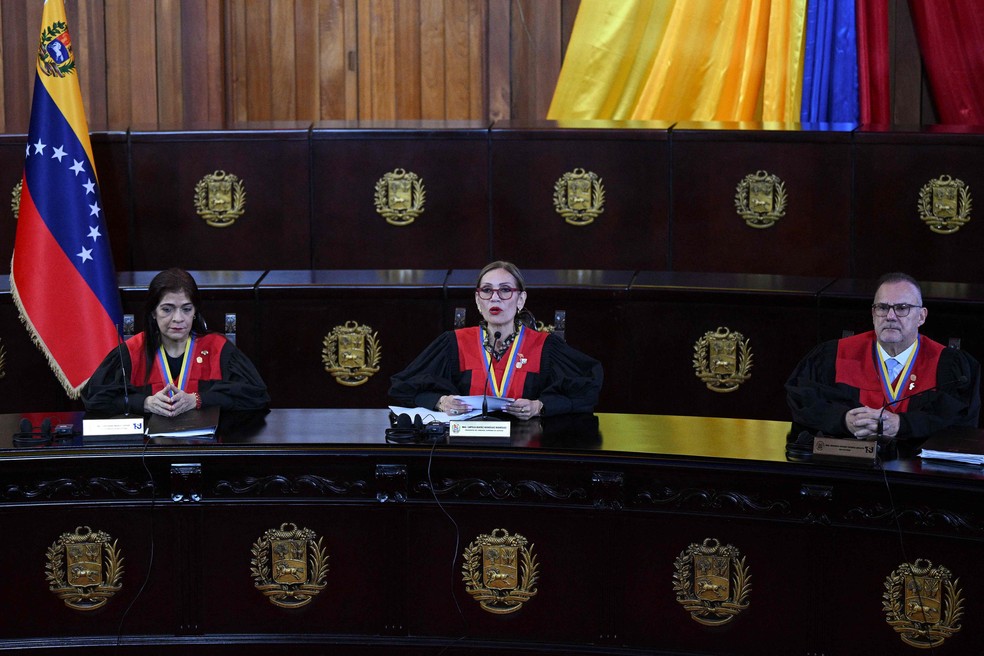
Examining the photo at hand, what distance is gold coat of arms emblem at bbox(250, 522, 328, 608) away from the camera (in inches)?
146

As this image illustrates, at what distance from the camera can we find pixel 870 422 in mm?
3695

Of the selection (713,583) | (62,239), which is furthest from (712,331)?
(62,239)

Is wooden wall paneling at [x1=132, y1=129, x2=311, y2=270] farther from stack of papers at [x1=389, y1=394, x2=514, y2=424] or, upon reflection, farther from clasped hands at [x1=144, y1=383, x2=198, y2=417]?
stack of papers at [x1=389, y1=394, x2=514, y2=424]

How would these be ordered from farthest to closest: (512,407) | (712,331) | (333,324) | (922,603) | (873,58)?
(873,58) < (333,324) < (712,331) < (512,407) < (922,603)

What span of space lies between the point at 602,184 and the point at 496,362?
50.9 inches

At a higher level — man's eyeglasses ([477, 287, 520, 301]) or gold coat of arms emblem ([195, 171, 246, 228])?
gold coat of arms emblem ([195, 171, 246, 228])

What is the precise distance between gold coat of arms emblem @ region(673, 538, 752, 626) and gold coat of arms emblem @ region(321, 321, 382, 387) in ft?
6.53

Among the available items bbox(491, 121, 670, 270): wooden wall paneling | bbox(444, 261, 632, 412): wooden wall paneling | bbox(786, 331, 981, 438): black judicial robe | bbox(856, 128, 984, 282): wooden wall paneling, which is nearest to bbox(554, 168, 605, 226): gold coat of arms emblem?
bbox(491, 121, 670, 270): wooden wall paneling

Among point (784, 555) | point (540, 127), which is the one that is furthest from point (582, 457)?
point (540, 127)

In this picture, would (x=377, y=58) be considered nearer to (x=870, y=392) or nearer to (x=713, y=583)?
(x=870, y=392)

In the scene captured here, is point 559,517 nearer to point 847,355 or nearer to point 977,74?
point 847,355

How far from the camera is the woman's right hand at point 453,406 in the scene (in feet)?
13.1

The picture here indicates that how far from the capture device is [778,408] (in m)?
5.13

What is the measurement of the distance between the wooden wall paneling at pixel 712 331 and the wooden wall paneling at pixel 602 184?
10.9 inches
